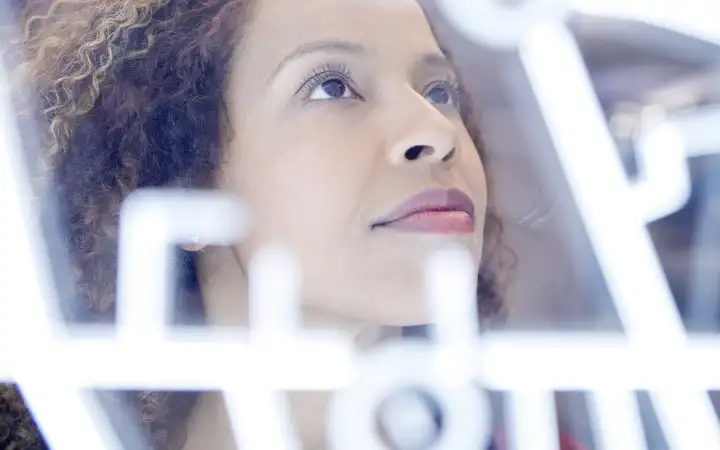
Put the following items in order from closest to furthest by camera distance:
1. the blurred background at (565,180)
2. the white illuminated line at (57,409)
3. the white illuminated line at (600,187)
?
the white illuminated line at (57,409), the white illuminated line at (600,187), the blurred background at (565,180)

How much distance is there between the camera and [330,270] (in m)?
0.57

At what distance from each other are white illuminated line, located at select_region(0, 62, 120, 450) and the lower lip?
11.8 inches

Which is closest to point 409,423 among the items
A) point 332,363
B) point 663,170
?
point 332,363

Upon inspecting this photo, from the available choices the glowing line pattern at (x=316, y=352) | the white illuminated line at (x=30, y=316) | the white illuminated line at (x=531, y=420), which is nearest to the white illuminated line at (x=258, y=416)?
the glowing line pattern at (x=316, y=352)

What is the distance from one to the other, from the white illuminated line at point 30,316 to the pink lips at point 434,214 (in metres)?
0.29

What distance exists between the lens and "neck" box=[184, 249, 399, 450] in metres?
0.58

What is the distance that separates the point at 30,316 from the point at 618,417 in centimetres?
54

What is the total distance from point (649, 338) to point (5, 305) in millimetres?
587

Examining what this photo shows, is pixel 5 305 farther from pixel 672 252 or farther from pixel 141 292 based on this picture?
pixel 672 252

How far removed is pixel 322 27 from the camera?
58 cm

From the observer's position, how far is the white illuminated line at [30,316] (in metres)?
0.55

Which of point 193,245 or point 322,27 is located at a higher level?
point 322,27

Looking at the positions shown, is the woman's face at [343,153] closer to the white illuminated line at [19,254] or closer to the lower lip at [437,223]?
the lower lip at [437,223]

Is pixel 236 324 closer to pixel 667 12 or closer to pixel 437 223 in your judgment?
pixel 437 223
